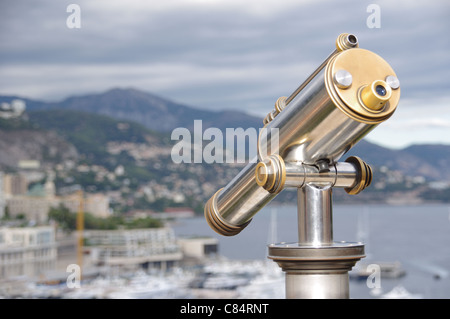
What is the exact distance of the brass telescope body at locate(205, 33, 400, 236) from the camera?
0.70 metres

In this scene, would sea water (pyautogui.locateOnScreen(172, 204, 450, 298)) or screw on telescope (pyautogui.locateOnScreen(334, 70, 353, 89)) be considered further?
sea water (pyautogui.locateOnScreen(172, 204, 450, 298))

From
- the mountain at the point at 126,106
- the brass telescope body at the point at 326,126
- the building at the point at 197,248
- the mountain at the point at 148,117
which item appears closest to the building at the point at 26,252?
the building at the point at 197,248

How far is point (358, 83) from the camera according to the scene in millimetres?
714

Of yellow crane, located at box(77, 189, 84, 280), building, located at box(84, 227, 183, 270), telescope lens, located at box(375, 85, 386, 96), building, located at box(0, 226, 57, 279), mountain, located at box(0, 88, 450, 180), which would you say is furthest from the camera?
mountain, located at box(0, 88, 450, 180)

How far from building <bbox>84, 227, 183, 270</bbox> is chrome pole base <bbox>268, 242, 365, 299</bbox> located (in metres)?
35.6

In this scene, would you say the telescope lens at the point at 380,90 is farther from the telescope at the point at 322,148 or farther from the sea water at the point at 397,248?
the sea water at the point at 397,248

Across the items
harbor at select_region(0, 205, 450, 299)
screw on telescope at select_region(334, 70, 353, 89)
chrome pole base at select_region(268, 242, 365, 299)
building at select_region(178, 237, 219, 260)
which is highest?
screw on telescope at select_region(334, 70, 353, 89)

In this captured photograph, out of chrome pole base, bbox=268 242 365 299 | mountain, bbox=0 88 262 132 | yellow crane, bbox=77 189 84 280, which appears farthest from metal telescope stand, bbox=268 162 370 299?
mountain, bbox=0 88 262 132

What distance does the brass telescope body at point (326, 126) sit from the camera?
698 millimetres

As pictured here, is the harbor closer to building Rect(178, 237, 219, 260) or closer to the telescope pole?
building Rect(178, 237, 219, 260)

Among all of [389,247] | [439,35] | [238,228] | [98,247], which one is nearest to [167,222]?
[98,247]

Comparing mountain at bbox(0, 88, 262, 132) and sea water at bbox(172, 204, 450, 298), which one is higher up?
mountain at bbox(0, 88, 262, 132)

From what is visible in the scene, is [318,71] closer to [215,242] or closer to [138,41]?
[215,242]

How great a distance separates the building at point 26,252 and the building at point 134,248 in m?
3.67
